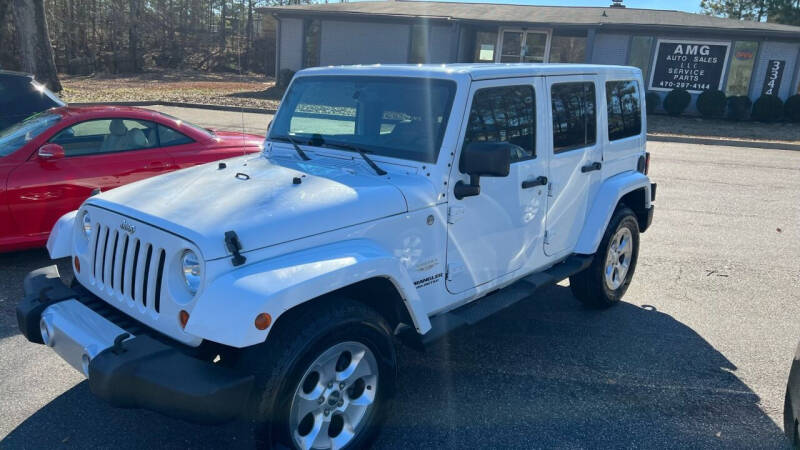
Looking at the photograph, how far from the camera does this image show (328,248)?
2.87m

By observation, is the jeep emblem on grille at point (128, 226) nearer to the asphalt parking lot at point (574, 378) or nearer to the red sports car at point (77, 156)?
the asphalt parking lot at point (574, 378)

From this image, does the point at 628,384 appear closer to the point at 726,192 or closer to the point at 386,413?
the point at 386,413

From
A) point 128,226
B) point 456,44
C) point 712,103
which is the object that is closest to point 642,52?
point 712,103

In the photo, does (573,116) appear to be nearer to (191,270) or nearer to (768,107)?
(191,270)

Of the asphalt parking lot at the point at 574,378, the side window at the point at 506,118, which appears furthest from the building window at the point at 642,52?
the side window at the point at 506,118

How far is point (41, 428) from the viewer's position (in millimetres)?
3250

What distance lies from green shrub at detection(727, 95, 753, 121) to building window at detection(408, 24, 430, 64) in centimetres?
1114

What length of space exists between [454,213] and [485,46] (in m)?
23.2

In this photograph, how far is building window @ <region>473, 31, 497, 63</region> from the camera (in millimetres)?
25000

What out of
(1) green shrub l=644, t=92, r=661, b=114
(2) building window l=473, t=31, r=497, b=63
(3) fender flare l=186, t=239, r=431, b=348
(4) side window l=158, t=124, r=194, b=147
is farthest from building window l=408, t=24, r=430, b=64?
(3) fender flare l=186, t=239, r=431, b=348

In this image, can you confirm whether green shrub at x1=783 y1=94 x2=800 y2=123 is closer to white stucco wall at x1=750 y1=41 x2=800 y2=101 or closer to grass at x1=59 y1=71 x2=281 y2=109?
white stucco wall at x1=750 y1=41 x2=800 y2=101

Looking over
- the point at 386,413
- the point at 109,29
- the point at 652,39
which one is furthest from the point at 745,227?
the point at 109,29

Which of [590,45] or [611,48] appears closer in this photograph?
[590,45]

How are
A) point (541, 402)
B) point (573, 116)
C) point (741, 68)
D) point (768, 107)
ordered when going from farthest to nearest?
point (741, 68)
point (768, 107)
point (573, 116)
point (541, 402)
